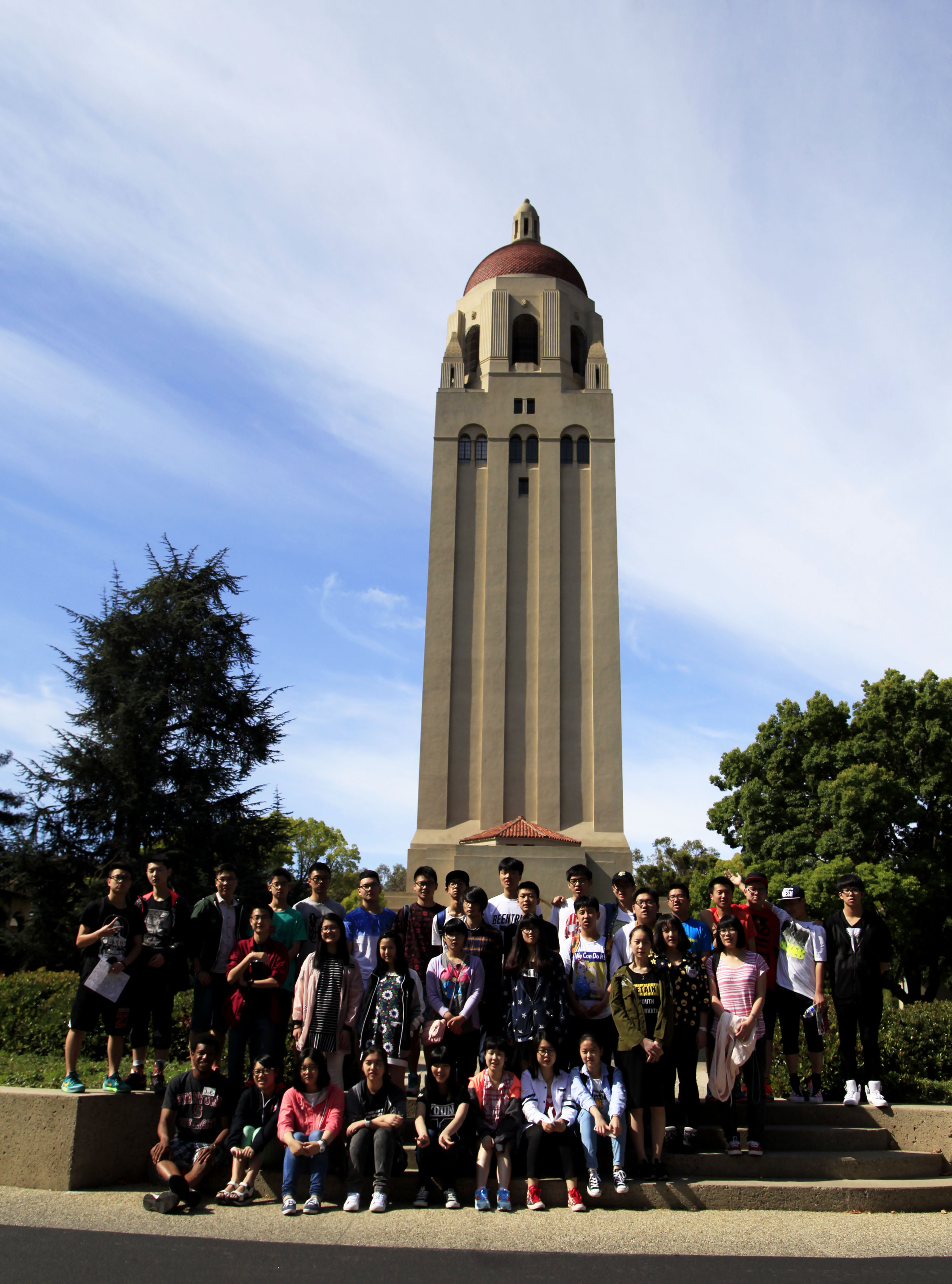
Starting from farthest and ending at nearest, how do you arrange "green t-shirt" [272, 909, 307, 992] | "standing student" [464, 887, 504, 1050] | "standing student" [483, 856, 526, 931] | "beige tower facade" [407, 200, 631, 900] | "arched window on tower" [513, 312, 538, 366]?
"arched window on tower" [513, 312, 538, 366]
"beige tower facade" [407, 200, 631, 900]
"standing student" [483, 856, 526, 931]
"green t-shirt" [272, 909, 307, 992]
"standing student" [464, 887, 504, 1050]

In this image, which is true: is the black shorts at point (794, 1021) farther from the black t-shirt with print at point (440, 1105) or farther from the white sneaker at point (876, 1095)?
the black t-shirt with print at point (440, 1105)

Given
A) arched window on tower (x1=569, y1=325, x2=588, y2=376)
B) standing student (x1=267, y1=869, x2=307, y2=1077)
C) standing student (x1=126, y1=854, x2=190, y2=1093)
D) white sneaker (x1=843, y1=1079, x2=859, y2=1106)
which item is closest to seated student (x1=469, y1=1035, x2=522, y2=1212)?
standing student (x1=267, y1=869, x2=307, y2=1077)

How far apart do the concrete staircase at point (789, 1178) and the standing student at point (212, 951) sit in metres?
1.33

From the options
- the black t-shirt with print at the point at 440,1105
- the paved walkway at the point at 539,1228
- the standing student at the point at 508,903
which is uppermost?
the standing student at the point at 508,903

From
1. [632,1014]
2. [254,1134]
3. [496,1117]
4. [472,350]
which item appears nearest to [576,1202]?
[496,1117]

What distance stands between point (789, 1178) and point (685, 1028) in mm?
1149

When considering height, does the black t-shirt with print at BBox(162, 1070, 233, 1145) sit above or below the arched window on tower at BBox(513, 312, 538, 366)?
below

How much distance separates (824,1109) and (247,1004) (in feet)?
15.4

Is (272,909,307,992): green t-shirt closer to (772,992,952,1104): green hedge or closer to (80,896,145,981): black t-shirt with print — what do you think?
(80,896,145,981): black t-shirt with print

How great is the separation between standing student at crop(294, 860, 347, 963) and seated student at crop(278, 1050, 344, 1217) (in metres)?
1.12

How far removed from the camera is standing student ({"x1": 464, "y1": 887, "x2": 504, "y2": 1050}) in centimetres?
665

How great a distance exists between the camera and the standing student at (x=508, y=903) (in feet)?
24.7

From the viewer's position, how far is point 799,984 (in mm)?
7426

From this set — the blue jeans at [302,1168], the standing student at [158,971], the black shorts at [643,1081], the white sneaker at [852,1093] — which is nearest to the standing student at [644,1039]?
the black shorts at [643,1081]
